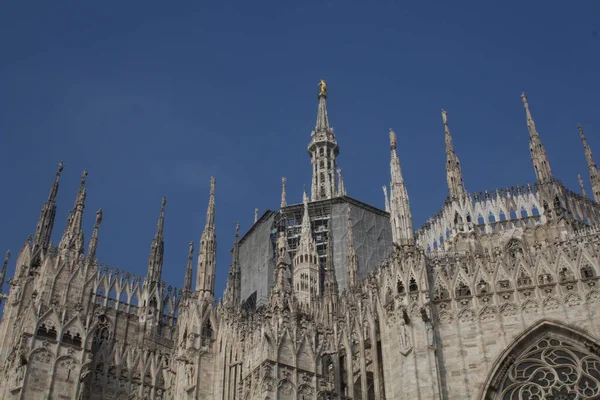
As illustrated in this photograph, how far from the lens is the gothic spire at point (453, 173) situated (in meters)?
41.0

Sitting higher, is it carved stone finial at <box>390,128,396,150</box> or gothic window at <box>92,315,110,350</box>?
carved stone finial at <box>390,128,396,150</box>

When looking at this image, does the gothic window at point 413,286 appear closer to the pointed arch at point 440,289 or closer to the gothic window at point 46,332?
the pointed arch at point 440,289

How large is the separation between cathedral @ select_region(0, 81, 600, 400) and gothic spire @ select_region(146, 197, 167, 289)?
0.36 ft

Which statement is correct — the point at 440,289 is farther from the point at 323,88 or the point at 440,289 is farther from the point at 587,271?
the point at 323,88

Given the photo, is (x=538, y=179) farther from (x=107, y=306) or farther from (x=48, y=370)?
(x=48, y=370)

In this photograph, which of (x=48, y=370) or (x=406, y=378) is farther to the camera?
(x=48, y=370)

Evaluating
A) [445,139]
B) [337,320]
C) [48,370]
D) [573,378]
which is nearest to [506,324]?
[573,378]

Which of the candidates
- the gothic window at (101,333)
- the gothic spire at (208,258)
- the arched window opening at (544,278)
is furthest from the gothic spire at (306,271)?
the arched window opening at (544,278)

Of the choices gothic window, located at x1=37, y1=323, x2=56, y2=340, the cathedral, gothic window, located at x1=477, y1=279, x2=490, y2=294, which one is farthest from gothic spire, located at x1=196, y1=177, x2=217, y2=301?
gothic window, located at x1=477, y1=279, x2=490, y2=294

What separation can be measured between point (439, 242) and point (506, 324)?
16596 millimetres

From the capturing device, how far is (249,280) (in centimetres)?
5438

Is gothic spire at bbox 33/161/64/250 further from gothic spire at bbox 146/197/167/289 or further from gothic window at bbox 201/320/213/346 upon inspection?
gothic window at bbox 201/320/213/346

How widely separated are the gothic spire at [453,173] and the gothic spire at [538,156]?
4226mm

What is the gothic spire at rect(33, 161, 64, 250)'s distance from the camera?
3909 cm
